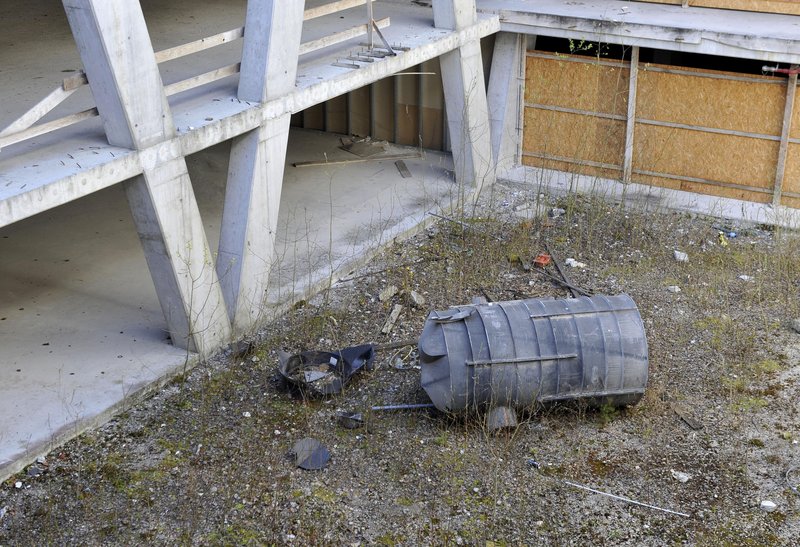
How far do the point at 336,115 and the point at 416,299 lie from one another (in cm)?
584

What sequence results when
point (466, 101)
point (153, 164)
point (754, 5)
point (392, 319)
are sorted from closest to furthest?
1. point (153, 164)
2. point (392, 319)
3. point (466, 101)
4. point (754, 5)

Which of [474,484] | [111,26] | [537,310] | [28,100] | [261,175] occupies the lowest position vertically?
[474,484]

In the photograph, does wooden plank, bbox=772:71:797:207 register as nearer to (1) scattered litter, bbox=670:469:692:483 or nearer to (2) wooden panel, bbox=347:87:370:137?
(1) scattered litter, bbox=670:469:692:483

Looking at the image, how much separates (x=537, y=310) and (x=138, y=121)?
3413 mm

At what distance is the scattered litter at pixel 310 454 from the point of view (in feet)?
22.6

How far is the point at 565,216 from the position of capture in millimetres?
11438

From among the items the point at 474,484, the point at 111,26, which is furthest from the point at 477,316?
the point at 111,26

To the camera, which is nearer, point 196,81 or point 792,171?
point 196,81

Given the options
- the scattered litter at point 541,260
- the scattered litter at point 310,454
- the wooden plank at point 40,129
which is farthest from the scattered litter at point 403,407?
the wooden plank at point 40,129

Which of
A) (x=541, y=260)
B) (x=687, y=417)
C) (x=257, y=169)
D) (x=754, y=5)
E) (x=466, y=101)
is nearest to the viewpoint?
(x=687, y=417)

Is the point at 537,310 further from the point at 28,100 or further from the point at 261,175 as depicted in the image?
the point at 28,100

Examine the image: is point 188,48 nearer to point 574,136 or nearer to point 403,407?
point 403,407

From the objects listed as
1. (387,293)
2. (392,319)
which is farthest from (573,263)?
(392,319)

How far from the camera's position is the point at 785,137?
36.3ft
